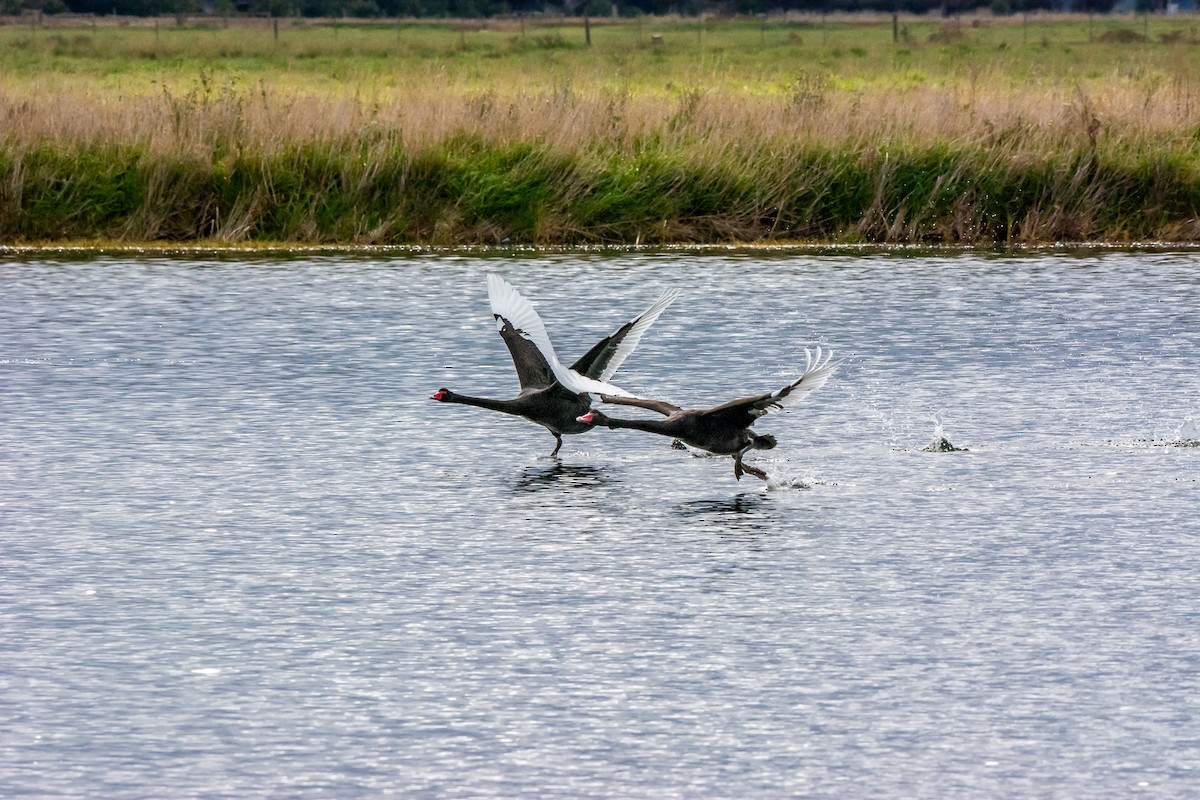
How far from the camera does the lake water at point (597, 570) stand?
5.81 meters

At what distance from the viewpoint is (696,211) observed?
21500 millimetres

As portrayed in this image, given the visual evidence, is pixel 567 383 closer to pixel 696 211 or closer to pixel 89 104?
pixel 696 211

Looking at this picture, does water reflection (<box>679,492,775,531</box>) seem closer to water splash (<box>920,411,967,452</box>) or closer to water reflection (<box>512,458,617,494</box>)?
water reflection (<box>512,458,617,494</box>)

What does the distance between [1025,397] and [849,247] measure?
878cm

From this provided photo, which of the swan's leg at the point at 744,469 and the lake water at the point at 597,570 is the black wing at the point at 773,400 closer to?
the swan's leg at the point at 744,469

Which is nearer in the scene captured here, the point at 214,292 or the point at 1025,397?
the point at 1025,397

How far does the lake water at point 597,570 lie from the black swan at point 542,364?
0.94ft

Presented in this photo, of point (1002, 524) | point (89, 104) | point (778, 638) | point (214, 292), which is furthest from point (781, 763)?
point (89, 104)

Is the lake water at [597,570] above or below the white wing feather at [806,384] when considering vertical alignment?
below

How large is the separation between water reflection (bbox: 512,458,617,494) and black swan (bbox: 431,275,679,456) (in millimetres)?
200

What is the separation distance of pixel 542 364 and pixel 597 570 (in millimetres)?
2636

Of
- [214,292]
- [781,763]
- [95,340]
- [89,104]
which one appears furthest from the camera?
[89,104]

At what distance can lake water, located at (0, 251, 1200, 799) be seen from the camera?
5.81 metres

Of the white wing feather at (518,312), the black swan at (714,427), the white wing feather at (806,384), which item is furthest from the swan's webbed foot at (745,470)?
the white wing feather at (518,312)
